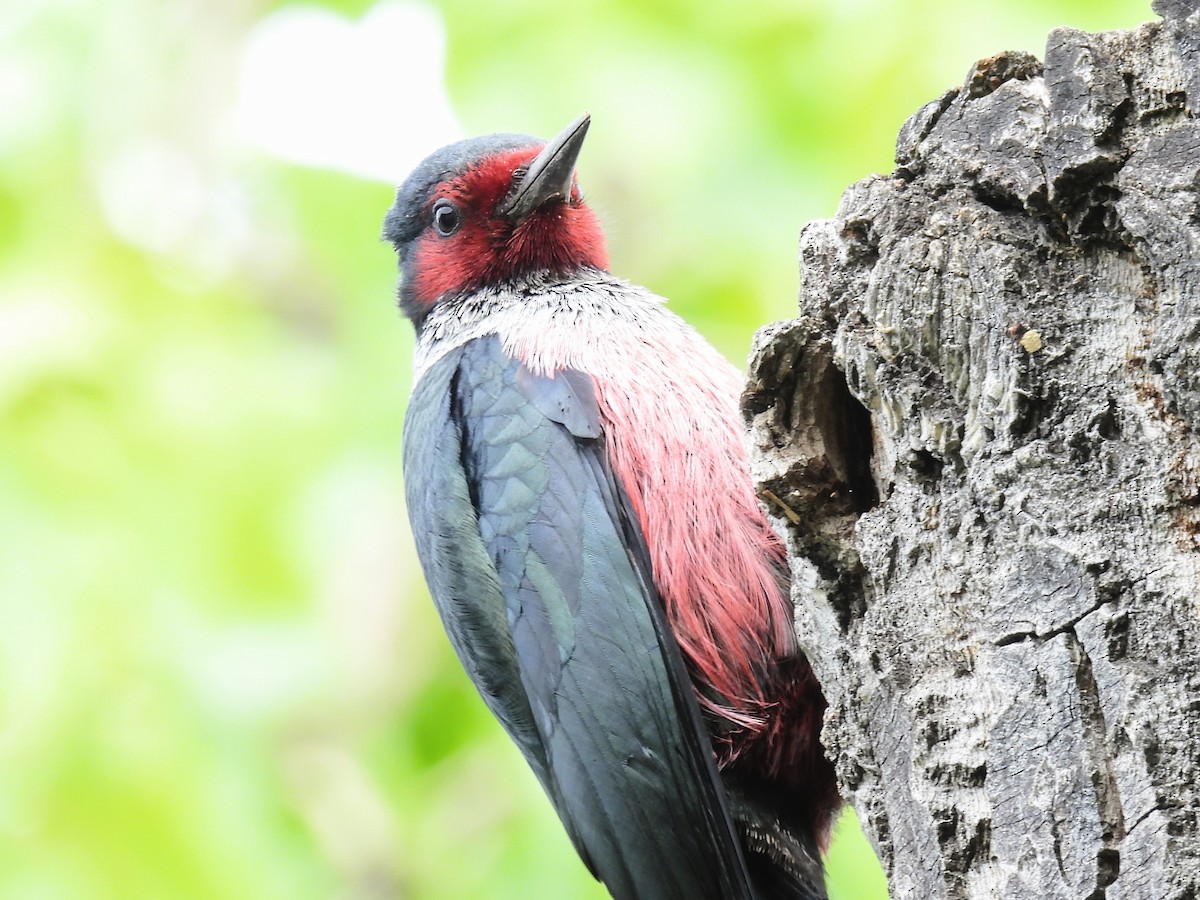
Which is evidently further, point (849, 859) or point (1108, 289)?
point (849, 859)

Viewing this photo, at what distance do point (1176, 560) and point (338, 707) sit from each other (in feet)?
10.0

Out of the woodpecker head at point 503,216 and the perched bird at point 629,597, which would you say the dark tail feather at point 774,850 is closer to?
the perched bird at point 629,597

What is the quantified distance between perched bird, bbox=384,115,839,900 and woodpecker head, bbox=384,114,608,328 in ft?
1.49

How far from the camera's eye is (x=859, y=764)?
2010 millimetres

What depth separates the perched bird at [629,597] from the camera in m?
2.58

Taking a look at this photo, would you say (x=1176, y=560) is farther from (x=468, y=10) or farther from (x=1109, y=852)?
(x=468, y=10)

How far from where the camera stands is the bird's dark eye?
12.4ft

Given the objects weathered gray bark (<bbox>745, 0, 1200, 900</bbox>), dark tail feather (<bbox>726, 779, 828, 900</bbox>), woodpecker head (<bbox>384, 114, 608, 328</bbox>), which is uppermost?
woodpecker head (<bbox>384, 114, 608, 328</bbox>)

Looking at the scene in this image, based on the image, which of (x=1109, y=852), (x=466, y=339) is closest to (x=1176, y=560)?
(x=1109, y=852)

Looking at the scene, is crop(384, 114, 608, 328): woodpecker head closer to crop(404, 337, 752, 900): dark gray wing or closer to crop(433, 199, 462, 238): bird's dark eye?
crop(433, 199, 462, 238): bird's dark eye

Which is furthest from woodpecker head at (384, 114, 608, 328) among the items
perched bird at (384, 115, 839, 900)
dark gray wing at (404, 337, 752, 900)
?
dark gray wing at (404, 337, 752, 900)

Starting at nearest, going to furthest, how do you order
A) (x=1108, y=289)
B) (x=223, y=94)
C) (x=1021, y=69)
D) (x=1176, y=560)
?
(x=1176, y=560) → (x=1108, y=289) → (x=1021, y=69) → (x=223, y=94)

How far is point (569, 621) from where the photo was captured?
2.68 meters

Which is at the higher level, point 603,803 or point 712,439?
point 712,439
